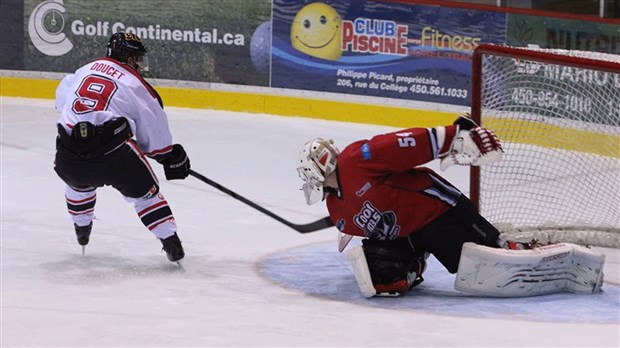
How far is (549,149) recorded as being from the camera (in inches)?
197

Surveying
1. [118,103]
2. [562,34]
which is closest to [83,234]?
[118,103]

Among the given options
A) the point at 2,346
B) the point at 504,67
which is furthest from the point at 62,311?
the point at 504,67

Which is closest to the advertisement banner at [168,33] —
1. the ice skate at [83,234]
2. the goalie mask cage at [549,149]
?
the goalie mask cage at [549,149]

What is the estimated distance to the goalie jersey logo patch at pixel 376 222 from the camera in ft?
12.9

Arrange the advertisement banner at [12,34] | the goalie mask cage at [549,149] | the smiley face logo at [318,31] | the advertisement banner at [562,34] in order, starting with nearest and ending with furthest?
the goalie mask cage at [549,149]
the advertisement banner at [562,34]
the smiley face logo at [318,31]
the advertisement banner at [12,34]

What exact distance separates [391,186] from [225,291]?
689 mm

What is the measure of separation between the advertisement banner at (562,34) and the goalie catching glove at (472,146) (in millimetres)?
3461

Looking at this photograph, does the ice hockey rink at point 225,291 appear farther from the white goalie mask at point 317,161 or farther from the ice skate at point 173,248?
the white goalie mask at point 317,161

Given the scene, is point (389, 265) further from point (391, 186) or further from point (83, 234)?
point (83, 234)

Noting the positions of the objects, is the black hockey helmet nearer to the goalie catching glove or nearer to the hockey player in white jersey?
the hockey player in white jersey

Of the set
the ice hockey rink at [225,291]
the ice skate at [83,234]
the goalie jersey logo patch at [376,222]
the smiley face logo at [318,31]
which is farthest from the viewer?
the smiley face logo at [318,31]

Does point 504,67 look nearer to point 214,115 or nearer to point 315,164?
point 315,164

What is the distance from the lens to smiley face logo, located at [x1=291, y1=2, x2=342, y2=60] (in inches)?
310

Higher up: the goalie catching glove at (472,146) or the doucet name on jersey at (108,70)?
the doucet name on jersey at (108,70)
